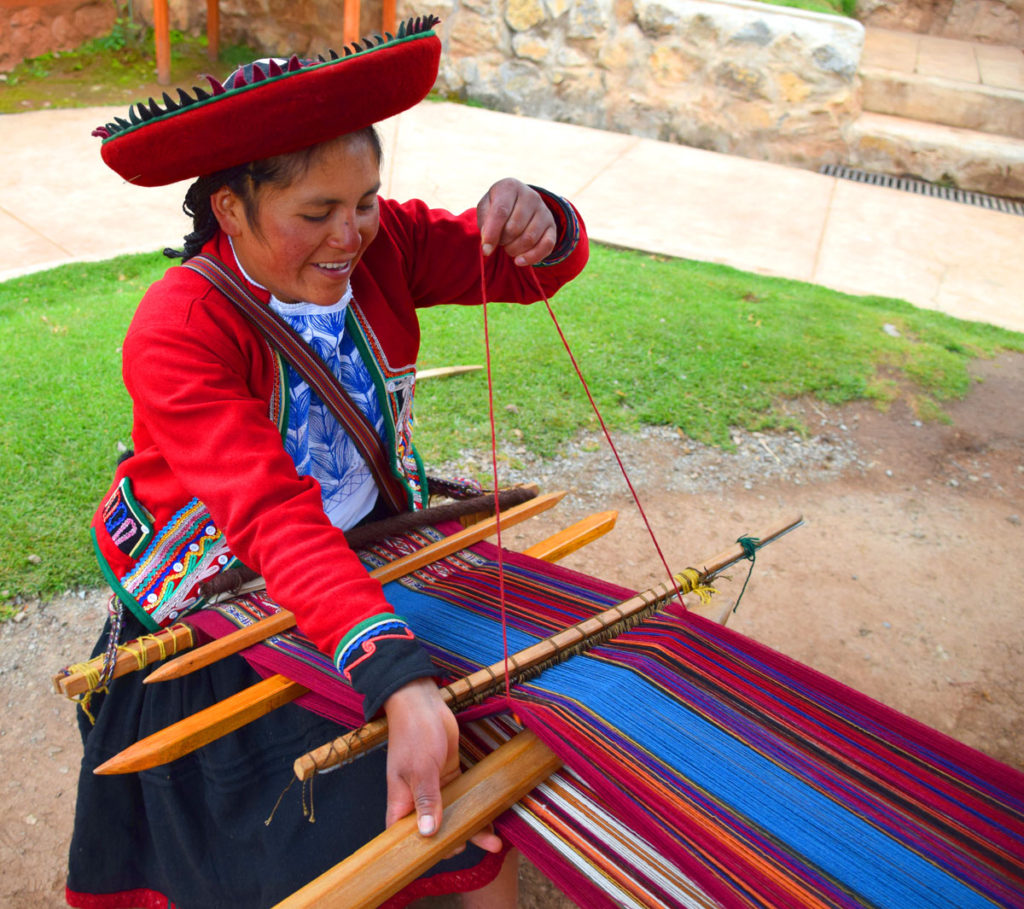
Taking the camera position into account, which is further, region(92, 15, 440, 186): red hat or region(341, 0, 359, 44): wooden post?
region(341, 0, 359, 44): wooden post

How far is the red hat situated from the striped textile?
95 cm

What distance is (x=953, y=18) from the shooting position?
941 centimetres

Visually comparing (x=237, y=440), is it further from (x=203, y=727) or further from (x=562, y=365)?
(x=562, y=365)

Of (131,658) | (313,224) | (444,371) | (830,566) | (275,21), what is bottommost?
(830,566)

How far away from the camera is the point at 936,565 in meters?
3.40

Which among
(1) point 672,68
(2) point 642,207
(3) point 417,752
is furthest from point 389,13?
(3) point 417,752

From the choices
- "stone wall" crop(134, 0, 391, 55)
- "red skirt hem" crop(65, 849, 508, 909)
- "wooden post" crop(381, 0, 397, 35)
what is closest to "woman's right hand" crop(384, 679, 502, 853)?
"red skirt hem" crop(65, 849, 508, 909)

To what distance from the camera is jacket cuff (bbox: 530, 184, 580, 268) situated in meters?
1.88

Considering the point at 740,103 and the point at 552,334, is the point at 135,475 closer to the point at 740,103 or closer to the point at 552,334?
the point at 552,334

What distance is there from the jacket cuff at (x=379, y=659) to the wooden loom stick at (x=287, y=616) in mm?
404

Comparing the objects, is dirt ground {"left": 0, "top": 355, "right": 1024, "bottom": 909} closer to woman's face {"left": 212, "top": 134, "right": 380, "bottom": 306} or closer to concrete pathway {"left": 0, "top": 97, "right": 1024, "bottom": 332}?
woman's face {"left": 212, "top": 134, "right": 380, "bottom": 306}

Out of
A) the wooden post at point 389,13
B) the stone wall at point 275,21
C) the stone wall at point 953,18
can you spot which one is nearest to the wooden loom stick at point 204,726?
the wooden post at point 389,13

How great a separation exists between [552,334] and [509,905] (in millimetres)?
3314

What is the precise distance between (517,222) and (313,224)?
1.46 ft
